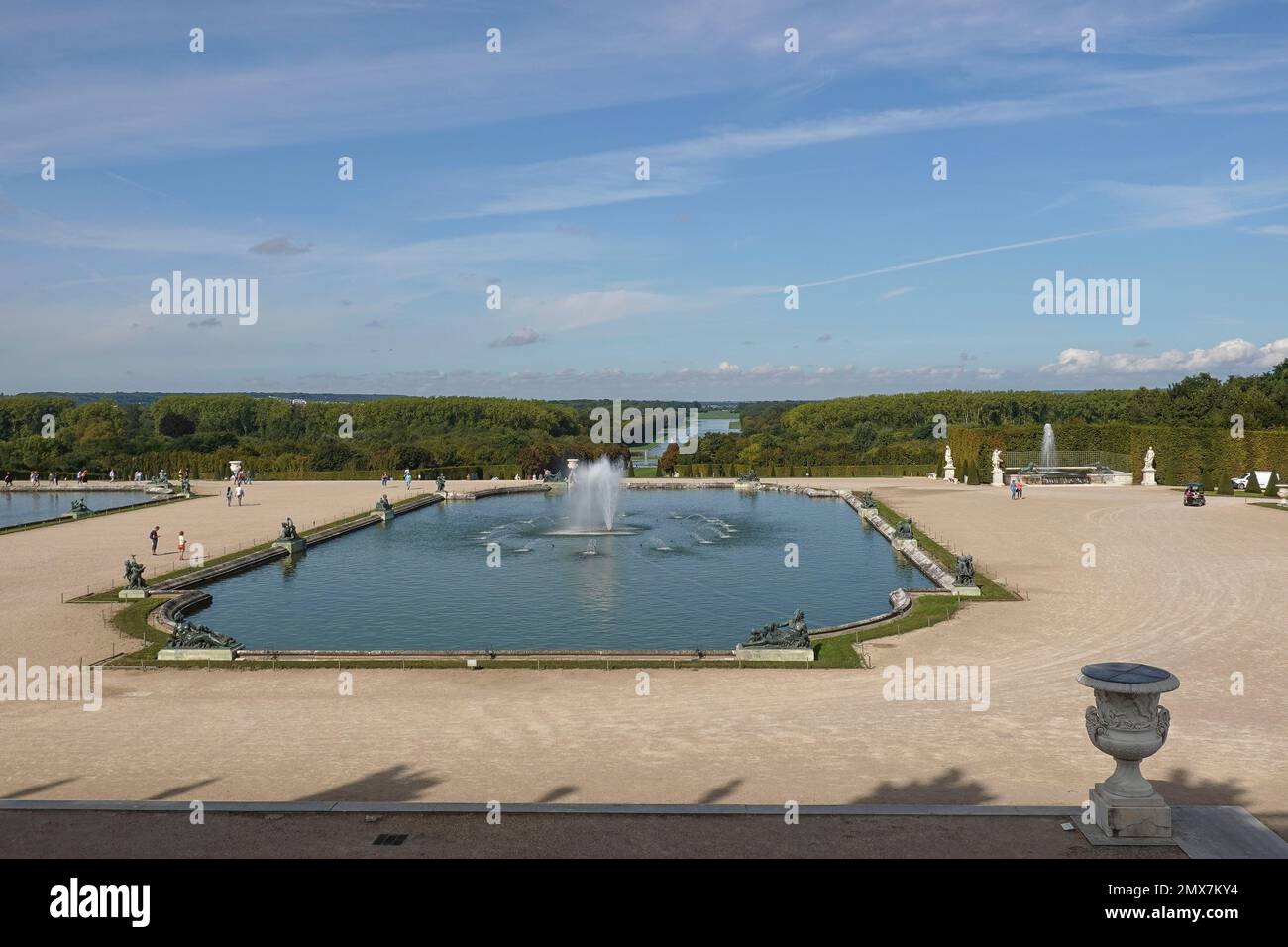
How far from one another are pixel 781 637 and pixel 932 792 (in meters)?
9.24

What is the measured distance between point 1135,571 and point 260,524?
39135mm

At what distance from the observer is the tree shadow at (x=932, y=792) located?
12992mm

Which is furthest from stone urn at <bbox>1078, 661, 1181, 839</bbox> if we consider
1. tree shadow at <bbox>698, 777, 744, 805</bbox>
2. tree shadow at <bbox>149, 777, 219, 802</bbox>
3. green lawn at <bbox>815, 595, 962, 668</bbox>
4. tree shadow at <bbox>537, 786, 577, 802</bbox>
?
tree shadow at <bbox>149, 777, 219, 802</bbox>

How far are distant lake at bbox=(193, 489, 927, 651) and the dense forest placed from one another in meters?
34.3

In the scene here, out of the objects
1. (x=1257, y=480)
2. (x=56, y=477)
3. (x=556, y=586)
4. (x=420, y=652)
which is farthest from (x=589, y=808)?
(x=56, y=477)

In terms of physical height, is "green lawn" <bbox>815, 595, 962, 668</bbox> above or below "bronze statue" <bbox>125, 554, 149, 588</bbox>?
below

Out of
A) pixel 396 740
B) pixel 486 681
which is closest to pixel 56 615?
pixel 486 681

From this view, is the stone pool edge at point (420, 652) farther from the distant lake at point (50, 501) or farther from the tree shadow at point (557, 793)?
the distant lake at point (50, 501)

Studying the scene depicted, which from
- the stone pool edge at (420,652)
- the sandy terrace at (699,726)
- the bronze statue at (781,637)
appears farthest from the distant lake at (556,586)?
the sandy terrace at (699,726)

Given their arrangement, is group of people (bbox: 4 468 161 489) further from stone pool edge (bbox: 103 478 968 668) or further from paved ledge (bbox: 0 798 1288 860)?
paved ledge (bbox: 0 798 1288 860)

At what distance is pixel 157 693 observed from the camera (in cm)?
1989

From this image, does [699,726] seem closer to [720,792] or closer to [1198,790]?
[720,792]

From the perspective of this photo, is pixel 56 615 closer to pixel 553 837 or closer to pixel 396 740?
pixel 396 740

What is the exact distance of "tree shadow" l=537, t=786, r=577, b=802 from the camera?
1322 centimetres
